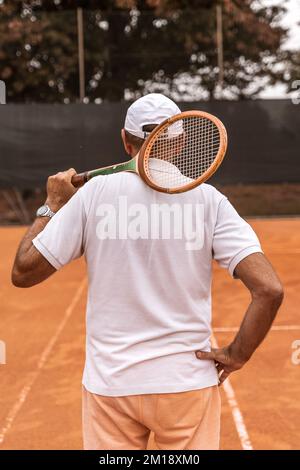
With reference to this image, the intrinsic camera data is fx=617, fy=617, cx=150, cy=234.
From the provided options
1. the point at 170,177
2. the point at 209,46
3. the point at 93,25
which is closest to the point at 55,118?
the point at 93,25

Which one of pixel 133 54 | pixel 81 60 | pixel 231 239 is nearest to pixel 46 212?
pixel 231 239

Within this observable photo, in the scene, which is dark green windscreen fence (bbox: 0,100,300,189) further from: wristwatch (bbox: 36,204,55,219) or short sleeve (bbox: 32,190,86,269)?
short sleeve (bbox: 32,190,86,269)

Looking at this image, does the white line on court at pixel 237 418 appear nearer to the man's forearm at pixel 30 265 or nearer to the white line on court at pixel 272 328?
the white line on court at pixel 272 328

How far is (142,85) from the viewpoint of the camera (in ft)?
39.2

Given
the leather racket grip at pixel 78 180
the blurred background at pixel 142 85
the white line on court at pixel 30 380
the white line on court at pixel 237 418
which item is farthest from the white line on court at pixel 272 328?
the blurred background at pixel 142 85

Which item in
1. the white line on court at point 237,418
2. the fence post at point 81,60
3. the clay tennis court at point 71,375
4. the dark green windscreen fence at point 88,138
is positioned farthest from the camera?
the fence post at point 81,60

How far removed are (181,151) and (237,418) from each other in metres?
2.14

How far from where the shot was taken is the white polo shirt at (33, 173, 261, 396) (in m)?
1.57

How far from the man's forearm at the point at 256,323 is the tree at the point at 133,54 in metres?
10.6

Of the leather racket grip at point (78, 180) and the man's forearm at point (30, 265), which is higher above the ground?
the leather racket grip at point (78, 180)

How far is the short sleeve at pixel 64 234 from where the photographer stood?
5.18ft

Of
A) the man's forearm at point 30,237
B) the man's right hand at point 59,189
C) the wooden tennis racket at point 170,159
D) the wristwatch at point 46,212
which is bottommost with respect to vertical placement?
the man's forearm at point 30,237

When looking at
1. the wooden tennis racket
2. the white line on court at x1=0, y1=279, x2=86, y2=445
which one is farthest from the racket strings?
the white line on court at x1=0, y1=279, x2=86, y2=445

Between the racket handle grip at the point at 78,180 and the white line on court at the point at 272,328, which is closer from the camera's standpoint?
the racket handle grip at the point at 78,180
